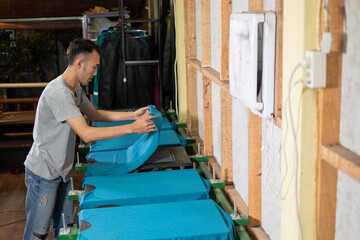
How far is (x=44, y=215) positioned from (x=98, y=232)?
0.83m

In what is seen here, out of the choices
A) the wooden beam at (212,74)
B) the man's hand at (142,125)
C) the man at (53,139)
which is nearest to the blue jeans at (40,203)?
the man at (53,139)

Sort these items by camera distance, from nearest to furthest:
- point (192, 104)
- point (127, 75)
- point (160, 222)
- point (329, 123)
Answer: point (329, 123)
point (160, 222)
point (192, 104)
point (127, 75)

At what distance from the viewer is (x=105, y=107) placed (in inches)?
200

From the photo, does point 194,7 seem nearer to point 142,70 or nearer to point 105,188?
point 142,70

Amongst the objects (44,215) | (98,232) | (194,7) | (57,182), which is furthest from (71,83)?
(194,7)

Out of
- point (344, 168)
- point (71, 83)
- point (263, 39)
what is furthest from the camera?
point (71, 83)

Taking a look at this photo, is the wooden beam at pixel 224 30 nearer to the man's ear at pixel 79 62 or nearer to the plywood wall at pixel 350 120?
the man's ear at pixel 79 62

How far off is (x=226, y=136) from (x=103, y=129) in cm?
72

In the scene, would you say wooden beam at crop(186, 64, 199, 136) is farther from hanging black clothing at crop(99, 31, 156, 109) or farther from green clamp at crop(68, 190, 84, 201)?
green clamp at crop(68, 190, 84, 201)

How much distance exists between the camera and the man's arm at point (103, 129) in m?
2.75

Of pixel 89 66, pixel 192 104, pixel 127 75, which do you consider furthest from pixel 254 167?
pixel 127 75

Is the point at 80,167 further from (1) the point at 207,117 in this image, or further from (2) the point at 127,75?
(2) the point at 127,75

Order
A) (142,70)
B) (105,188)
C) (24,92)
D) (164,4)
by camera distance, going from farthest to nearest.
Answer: (24,92), (164,4), (142,70), (105,188)

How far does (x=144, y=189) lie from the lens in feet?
8.98
